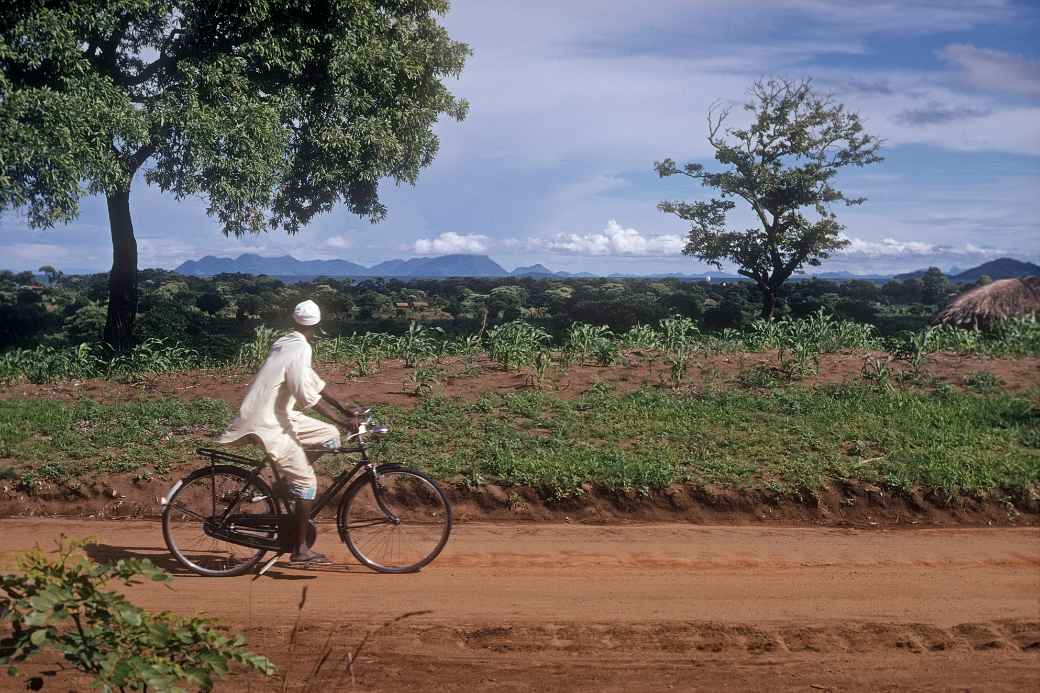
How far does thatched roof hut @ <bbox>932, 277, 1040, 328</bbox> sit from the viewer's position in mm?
14719

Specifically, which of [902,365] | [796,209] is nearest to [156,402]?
[902,365]

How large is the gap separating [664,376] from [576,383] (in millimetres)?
1176

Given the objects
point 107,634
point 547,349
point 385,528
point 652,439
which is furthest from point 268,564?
point 547,349

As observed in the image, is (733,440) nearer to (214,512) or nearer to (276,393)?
(276,393)

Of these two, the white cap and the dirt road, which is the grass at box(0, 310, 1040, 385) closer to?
the dirt road

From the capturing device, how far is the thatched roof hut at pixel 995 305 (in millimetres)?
14719

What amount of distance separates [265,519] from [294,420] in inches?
30.5

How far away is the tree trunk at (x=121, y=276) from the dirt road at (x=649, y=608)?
9.45 m

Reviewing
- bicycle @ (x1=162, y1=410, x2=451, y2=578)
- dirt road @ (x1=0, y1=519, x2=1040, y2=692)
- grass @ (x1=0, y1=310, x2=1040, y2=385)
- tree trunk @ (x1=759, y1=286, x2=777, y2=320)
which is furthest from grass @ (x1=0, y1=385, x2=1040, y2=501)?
tree trunk @ (x1=759, y1=286, x2=777, y2=320)

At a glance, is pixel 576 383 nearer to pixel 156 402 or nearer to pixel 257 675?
pixel 156 402

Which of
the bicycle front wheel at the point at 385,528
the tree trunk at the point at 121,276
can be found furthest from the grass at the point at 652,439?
the tree trunk at the point at 121,276

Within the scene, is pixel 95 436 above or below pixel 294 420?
below

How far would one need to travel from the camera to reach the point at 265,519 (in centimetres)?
620

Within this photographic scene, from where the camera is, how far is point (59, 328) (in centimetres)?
2278
